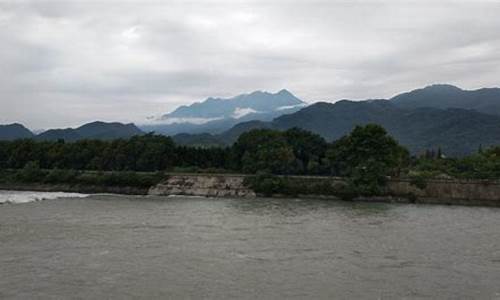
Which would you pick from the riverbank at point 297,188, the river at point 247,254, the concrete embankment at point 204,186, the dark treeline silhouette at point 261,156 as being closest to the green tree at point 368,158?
the dark treeline silhouette at point 261,156

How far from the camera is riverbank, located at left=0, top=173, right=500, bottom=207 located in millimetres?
43781

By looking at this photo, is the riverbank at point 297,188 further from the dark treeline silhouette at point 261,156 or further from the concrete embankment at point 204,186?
the dark treeline silhouette at point 261,156

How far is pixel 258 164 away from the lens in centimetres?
5406

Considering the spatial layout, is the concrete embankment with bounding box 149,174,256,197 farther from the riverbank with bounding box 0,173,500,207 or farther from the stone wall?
the stone wall

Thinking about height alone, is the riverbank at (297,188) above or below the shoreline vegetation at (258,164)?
below

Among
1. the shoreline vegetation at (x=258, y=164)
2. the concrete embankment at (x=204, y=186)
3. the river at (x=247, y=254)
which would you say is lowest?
the river at (x=247, y=254)

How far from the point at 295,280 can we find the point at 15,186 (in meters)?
46.7

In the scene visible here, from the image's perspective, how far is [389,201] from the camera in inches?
1743

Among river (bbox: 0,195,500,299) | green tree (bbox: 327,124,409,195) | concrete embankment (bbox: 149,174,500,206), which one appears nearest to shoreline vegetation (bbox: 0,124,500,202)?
green tree (bbox: 327,124,409,195)

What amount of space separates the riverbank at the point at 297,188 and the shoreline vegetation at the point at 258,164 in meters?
0.12

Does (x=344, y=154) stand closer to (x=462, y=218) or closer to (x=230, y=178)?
(x=230, y=178)

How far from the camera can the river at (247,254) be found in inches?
655

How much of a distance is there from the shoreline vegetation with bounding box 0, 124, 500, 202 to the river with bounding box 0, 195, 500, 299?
1155 cm

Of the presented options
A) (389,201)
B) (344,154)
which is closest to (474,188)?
(389,201)
